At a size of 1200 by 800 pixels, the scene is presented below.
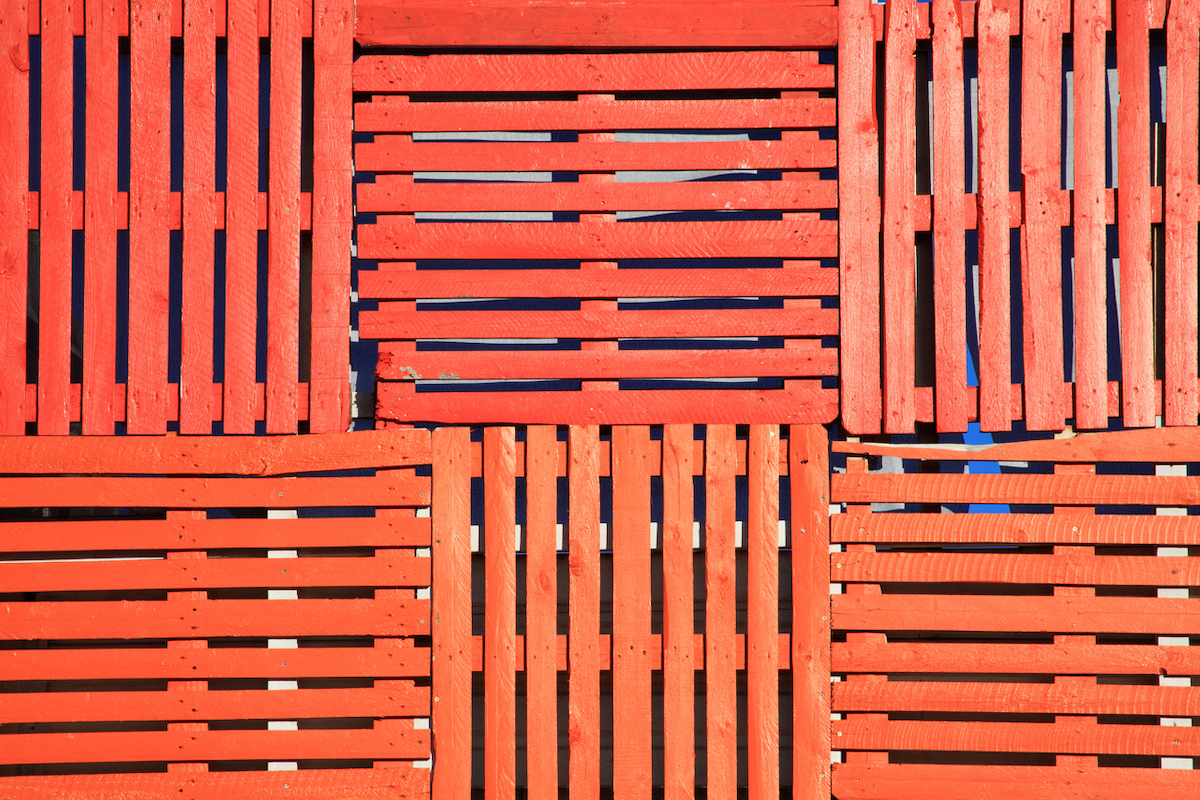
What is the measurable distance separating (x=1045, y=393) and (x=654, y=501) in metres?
1.77

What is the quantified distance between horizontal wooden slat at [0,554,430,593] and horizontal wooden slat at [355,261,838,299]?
3.78ft

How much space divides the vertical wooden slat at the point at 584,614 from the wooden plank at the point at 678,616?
0.94ft

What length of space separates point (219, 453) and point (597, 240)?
1.85 meters

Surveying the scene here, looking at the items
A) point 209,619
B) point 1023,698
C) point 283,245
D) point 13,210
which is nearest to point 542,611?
point 209,619

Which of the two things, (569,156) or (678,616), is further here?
(569,156)

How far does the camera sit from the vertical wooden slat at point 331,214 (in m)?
3.43

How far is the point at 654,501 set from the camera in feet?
12.7

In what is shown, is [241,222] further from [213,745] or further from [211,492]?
[213,745]

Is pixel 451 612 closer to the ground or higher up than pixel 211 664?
higher up

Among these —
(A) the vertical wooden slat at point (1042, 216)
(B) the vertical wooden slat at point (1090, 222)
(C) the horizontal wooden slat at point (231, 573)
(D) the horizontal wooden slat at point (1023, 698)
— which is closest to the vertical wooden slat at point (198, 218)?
(C) the horizontal wooden slat at point (231, 573)

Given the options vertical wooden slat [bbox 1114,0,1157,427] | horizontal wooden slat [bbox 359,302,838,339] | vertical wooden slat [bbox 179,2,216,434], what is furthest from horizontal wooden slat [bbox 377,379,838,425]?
vertical wooden slat [bbox 1114,0,1157,427]

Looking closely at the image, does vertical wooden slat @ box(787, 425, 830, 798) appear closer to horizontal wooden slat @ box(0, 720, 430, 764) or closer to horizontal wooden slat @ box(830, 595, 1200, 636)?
horizontal wooden slat @ box(830, 595, 1200, 636)

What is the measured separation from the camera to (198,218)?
136 inches

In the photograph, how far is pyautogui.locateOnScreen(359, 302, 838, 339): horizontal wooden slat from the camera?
3.44 m
